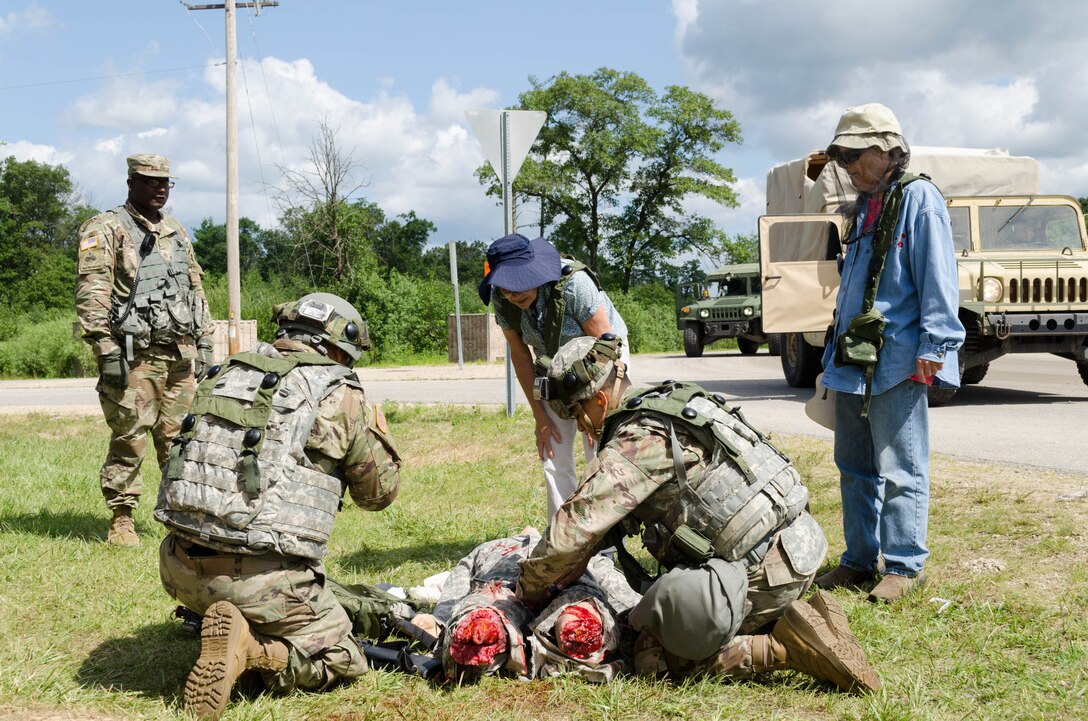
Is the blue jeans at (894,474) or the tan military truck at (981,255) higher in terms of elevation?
the tan military truck at (981,255)

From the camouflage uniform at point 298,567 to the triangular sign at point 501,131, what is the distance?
5562 millimetres

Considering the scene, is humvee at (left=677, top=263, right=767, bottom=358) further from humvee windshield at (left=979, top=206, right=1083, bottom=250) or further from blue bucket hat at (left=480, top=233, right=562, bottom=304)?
blue bucket hat at (left=480, top=233, right=562, bottom=304)

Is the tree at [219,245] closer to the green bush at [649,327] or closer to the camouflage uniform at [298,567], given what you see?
the green bush at [649,327]

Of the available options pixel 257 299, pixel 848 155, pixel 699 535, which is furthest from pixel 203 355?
pixel 257 299

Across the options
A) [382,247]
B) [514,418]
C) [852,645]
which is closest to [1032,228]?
[514,418]

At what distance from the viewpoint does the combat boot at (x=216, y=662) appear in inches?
118

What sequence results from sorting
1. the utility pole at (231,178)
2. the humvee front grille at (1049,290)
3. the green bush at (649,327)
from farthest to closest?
the green bush at (649,327) < the utility pole at (231,178) < the humvee front grille at (1049,290)

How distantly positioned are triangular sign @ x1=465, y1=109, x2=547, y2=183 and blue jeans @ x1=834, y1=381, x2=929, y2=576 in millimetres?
5067

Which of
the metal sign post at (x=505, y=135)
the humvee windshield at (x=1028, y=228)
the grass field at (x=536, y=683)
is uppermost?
the metal sign post at (x=505, y=135)

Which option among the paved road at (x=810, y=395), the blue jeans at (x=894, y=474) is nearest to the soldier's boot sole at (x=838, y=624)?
the blue jeans at (x=894, y=474)

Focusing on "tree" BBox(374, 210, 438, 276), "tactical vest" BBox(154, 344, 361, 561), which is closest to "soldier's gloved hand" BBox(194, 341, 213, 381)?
"tactical vest" BBox(154, 344, 361, 561)

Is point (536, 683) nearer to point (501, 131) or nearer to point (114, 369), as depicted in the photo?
point (114, 369)

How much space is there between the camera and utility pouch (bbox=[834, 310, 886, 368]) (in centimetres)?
411

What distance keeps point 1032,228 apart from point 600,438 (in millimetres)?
9128
